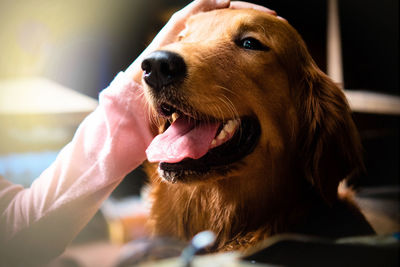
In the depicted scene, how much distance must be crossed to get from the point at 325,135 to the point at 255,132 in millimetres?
199

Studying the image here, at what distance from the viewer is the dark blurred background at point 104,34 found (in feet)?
3.29

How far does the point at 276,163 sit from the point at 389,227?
571 millimetres

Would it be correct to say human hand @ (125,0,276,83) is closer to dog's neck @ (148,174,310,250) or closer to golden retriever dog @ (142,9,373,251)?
golden retriever dog @ (142,9,373,251)

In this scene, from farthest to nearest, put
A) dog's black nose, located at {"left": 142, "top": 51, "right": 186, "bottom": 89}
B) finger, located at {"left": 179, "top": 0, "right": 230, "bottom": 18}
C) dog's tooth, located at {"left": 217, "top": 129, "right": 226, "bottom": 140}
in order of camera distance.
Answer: finger, located at {"left": 179, "top": 0, "right": 230, "bottom": 18} → dog's tooth, located at {"left": 217, "top": 129, "right": 226, "bottom": 140} → dog's black nose, located at {"left": 142, "top": 51, "right": 186, "bottom": 89}

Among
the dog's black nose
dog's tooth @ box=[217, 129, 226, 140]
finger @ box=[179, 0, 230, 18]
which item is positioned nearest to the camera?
the dog's black nose

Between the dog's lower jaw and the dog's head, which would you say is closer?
the dog's head

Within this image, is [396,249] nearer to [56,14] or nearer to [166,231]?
[166,231]

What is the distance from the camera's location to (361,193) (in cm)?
143

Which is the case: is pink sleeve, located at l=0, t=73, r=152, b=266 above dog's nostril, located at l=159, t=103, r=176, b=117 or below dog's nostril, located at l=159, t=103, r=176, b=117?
below

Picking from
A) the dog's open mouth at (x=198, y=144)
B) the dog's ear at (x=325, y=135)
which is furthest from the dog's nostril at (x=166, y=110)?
the dog's ear at (x=325, y=135)

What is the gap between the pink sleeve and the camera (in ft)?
3.25

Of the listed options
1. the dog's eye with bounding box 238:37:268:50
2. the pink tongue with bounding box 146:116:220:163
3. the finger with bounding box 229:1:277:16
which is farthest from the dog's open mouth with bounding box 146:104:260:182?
the finger with bounding box 229:1:277:16

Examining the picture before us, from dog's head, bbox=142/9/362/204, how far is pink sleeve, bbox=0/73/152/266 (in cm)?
12

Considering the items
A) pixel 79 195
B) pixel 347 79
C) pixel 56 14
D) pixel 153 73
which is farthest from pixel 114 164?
pixel 347 79
